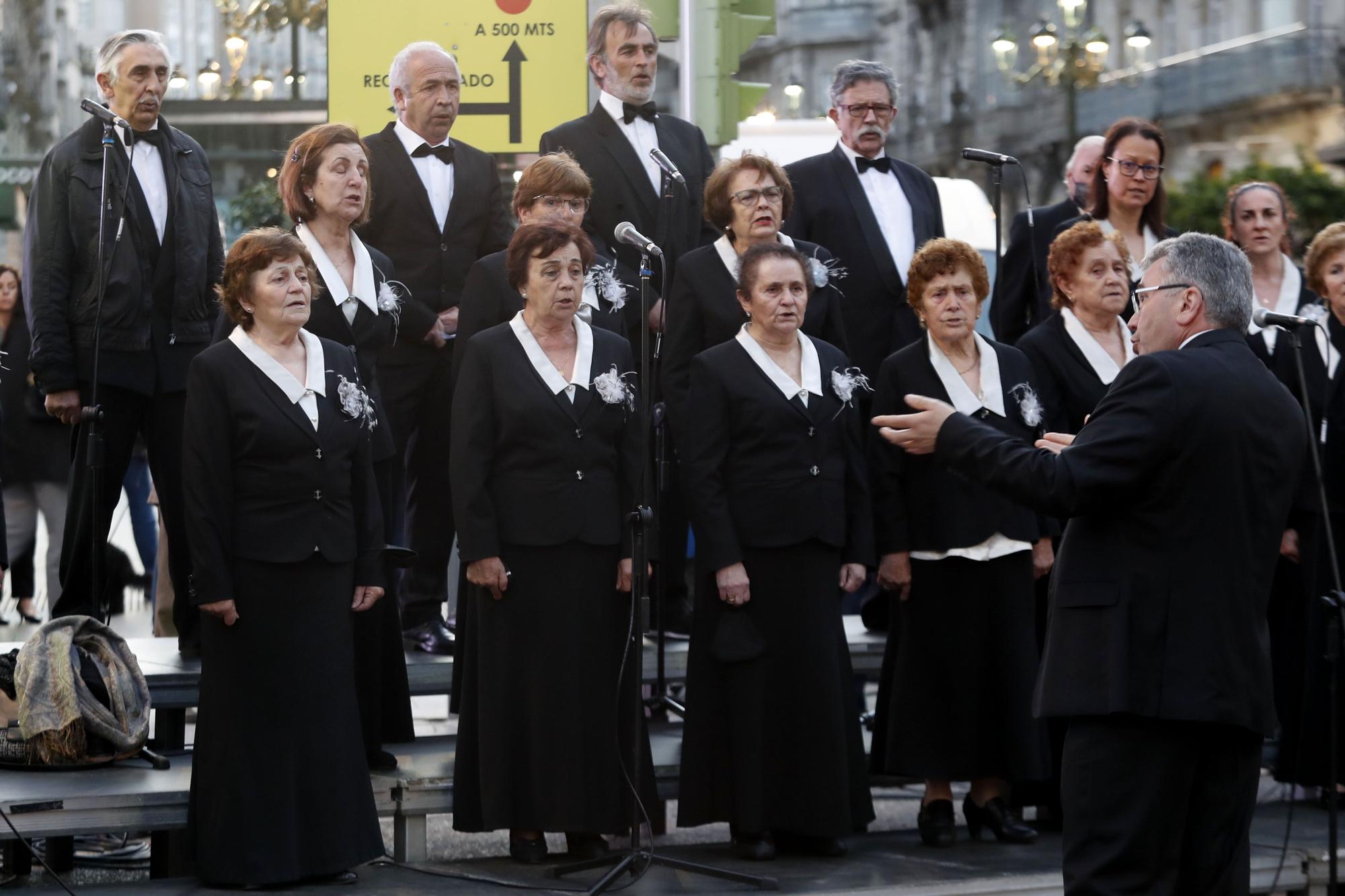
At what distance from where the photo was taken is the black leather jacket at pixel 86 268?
6766 mm

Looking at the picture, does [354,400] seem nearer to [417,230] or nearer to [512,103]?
[417,230]

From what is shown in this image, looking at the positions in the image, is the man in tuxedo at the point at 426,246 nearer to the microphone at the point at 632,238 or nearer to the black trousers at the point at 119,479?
the black trousers at the point at 119,479

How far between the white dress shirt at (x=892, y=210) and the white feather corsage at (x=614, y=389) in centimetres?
157

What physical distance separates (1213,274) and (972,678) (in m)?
2.05

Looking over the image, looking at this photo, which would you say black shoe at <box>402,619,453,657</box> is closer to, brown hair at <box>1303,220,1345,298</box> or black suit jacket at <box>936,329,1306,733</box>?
black suit jacket at <box>936,329,1306,733</box>

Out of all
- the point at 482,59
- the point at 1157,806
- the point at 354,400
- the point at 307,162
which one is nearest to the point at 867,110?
the point at 482,59

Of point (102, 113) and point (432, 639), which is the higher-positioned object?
point (102, 113)

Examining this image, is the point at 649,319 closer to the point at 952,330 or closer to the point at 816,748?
the point at 952,330

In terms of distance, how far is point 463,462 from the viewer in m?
6.25

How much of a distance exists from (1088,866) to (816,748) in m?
1.59

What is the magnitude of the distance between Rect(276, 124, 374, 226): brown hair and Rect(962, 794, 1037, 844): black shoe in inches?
114

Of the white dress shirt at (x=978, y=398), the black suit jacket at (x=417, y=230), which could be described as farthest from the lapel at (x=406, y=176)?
Answer: the white dress shirt at (x=978, y=398)

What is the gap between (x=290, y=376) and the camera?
600 centimetres

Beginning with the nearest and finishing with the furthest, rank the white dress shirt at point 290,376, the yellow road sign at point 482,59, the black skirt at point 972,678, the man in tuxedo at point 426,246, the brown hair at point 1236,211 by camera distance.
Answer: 1. the white dress shirt at point 290,376
2. the black skirt at point 972,678
3. the man in tuxedo at point 426,246
4. the brown hair at point 1236,211
5. the yellow road sign at point 482,59
